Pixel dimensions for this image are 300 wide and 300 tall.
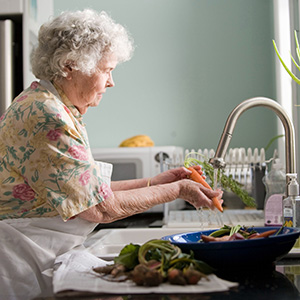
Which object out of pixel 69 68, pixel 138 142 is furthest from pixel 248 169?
pixel 69 68

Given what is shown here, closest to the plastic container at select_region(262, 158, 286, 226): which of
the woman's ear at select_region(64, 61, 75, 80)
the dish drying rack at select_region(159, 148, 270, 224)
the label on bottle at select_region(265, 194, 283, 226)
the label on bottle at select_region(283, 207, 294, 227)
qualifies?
the label on bottle at select_region(265, 194, 283, 226)

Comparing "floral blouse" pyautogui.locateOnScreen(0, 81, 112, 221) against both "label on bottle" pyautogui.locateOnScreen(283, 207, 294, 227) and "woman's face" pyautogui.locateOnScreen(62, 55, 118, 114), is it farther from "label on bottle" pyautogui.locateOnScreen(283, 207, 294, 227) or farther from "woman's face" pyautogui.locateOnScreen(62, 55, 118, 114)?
"label on bottle" pyautogui.locateOnScreen(283, 207, 294, 227)

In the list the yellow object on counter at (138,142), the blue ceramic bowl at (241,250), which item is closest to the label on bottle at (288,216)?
the blue ceramic bowl at (241,250)

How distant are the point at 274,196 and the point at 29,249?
3.25 ft

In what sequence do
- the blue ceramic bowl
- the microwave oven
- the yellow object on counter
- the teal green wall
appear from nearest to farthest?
the blue ceramic bowl → the microwave oven → the yellow object on counter → the teal green wall

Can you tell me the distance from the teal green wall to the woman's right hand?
2053 mm

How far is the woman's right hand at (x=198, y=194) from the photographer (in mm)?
1323

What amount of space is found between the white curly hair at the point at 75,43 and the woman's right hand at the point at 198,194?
43 centimetres

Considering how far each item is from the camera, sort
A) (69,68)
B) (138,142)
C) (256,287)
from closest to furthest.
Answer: (256,287) → (69,68) → (138,142)

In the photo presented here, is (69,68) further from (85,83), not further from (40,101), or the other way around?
(40,101)

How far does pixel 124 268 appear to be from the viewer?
32.4 inches

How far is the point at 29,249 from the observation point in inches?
49.6

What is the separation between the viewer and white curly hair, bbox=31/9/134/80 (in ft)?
4.57

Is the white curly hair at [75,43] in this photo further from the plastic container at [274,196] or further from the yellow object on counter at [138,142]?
the yellow object on counter at [138,142]
